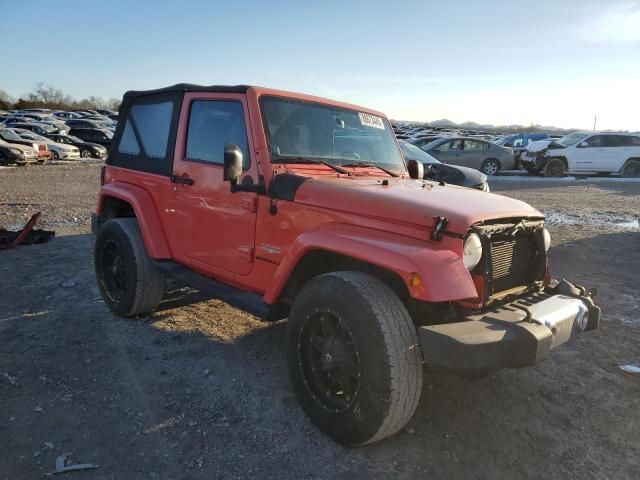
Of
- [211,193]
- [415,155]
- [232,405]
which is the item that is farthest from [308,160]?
[415,155]

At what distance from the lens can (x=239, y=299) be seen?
3.36 metres

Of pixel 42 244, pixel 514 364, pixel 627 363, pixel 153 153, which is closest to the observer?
pixel 514 364

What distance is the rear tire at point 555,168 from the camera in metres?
17.6

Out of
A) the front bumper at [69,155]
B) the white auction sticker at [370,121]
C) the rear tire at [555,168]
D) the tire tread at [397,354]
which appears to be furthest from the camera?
the front bumper at [69,155]

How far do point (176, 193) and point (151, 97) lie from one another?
1094 millimetres

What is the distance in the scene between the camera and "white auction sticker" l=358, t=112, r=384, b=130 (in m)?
3.99

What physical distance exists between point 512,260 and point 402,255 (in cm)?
93

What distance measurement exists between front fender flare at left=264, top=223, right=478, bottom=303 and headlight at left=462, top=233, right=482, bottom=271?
0.29 feet

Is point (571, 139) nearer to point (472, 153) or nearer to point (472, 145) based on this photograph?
point (472, 145)

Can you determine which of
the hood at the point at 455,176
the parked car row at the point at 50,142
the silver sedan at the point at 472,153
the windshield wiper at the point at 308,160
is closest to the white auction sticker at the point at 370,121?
the windshield wiper at the point at 308,160

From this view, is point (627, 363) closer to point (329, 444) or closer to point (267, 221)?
point (329, 444)

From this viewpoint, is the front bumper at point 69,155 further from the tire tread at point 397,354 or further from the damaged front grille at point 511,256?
the damaged front grille at point 511,256

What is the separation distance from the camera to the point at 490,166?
700 inches

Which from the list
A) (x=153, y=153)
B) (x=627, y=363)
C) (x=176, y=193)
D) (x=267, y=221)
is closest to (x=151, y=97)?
(x=153, y=153)
